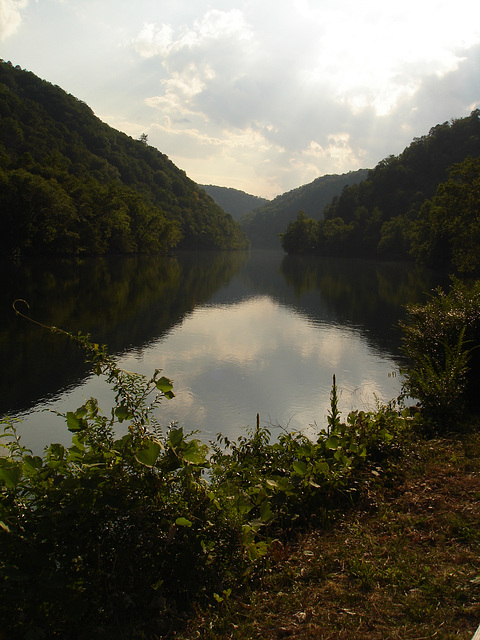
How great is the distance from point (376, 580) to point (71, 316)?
20024mm

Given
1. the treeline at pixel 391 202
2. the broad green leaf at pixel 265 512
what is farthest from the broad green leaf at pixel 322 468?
the treeline at pixel 391 202

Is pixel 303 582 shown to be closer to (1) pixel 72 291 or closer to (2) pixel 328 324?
(2) pixel 328 324

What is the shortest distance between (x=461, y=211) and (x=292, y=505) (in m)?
43.1

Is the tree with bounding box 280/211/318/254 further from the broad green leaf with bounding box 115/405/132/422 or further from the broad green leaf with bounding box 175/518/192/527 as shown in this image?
the broad green leaf with bounding box 175/518/192/527

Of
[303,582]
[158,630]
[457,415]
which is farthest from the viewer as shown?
[457,415]

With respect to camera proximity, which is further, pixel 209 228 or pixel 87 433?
pixel 209 228

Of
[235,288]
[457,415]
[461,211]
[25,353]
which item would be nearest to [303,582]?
[457,415]

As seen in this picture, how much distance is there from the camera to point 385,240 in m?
98.9

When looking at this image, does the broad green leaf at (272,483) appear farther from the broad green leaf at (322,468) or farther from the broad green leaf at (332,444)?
the broad green leaf at (332,444)

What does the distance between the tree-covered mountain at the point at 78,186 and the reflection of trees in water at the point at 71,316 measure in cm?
1374

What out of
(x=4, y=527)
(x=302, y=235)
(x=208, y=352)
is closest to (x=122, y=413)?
(x=4, y=527)

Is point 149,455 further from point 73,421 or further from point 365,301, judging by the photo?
point 365,301

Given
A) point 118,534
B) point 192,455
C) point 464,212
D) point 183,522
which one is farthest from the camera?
point 464,212

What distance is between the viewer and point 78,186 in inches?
2564
